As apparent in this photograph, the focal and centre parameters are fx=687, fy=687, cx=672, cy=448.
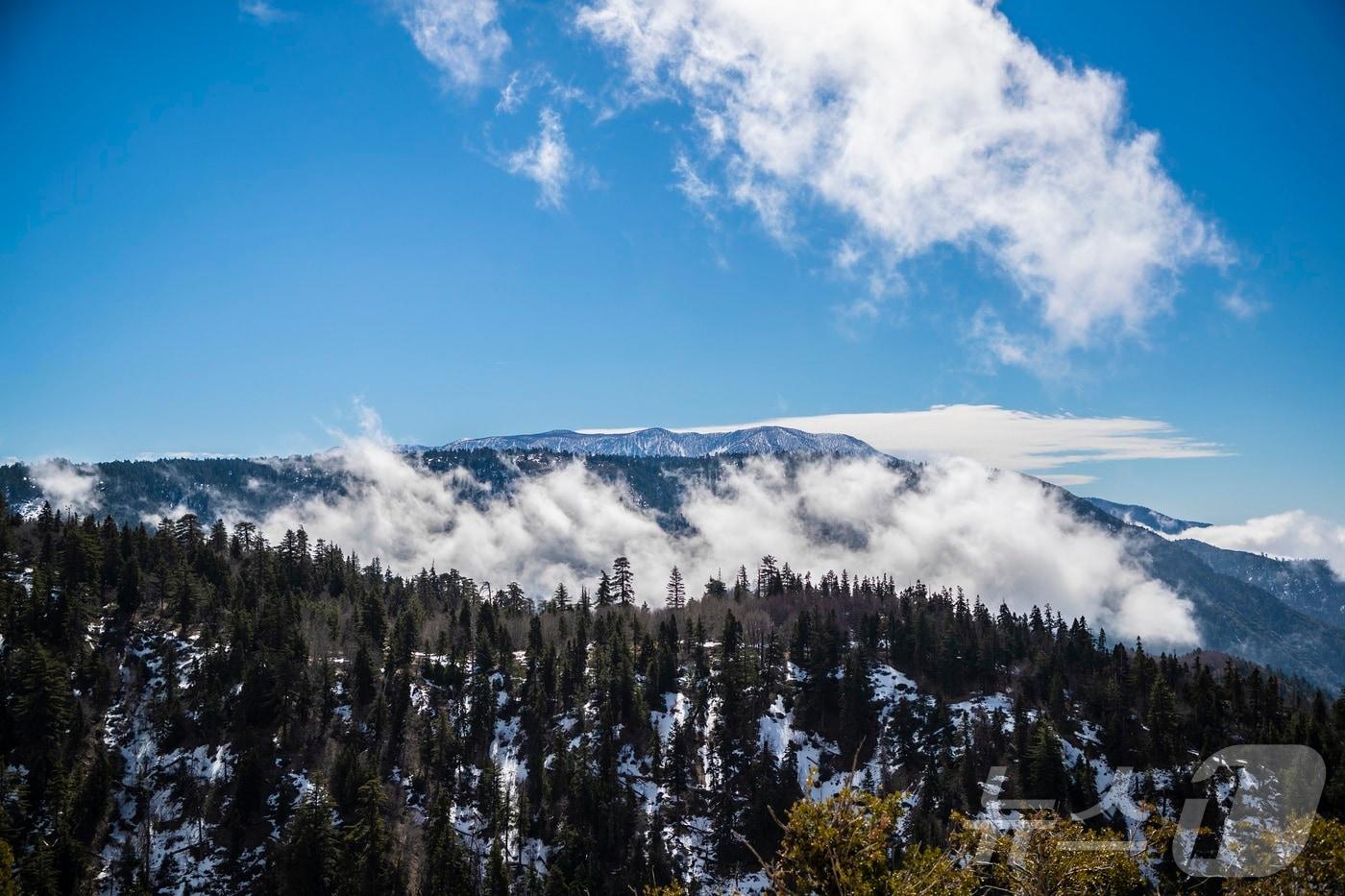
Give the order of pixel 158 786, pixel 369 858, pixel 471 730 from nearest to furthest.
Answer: pixel 369 858 → pixel 158 786 → pixel 471 730

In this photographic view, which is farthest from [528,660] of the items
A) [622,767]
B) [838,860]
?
[838,860]

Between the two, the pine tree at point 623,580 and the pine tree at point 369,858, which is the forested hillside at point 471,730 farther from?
the pine tree at point 623,580

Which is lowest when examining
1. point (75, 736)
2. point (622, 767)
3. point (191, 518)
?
point (622, 767)

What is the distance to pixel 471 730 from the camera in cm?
12775

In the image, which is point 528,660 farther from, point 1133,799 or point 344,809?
point 1133,799

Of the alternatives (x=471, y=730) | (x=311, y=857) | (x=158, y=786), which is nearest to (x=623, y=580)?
(x=471, y=730)

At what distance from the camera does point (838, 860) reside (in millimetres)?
16422

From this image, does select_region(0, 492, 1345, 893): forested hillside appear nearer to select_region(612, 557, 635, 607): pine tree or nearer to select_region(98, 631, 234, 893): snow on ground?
select_region(98, 631, 234, 893): snow on ground

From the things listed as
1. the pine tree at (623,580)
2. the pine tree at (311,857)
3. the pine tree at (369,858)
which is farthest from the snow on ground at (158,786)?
the pine tree at (623,580)

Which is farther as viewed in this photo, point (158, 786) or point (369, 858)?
point (158, 786)

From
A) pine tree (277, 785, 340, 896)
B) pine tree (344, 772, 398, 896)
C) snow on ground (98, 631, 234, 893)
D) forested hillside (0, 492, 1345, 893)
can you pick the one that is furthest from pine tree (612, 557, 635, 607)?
pine tree (277, 785, 340, 896)

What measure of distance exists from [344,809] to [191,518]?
352ft

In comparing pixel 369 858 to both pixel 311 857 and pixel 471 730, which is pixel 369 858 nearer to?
pixel 311 857

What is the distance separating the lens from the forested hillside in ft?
310
